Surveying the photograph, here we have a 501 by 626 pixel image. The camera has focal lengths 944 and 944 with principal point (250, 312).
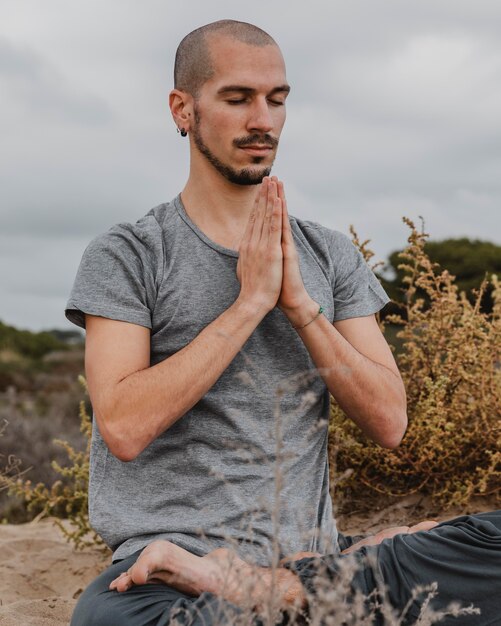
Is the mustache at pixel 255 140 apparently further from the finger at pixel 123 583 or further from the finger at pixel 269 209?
the finger at pixel 123 583

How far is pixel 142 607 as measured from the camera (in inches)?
113

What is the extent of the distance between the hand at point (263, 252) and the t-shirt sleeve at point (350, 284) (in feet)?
1.51

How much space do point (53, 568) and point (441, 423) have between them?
218cm

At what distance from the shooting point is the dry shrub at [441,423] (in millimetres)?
4523

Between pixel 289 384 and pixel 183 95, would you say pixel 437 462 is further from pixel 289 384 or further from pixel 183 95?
pixel 183 95

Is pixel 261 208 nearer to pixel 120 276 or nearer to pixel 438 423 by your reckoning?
pixel 120 276

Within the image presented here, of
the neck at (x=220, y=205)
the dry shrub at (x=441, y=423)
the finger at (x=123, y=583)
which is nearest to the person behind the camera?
the finger at (x=123, y=583)

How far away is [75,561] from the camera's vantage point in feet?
16.7

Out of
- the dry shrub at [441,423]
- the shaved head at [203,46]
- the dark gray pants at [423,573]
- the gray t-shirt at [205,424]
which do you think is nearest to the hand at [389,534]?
the gray t-shirt at [205,424]

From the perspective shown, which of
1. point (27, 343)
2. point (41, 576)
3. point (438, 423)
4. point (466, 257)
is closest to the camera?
point (438, 423)

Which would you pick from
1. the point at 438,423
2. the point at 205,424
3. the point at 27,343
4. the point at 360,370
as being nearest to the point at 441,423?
the point at 438,423

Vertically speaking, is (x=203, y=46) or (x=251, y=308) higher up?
(x=203, y=46)

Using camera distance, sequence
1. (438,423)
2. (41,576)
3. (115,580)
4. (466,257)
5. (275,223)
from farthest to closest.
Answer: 1. (466,257)
2. (41,576)
3. (438,423)
4. (275,223)
5. (115,580)

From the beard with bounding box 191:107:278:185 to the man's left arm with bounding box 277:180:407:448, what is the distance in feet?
0.57
